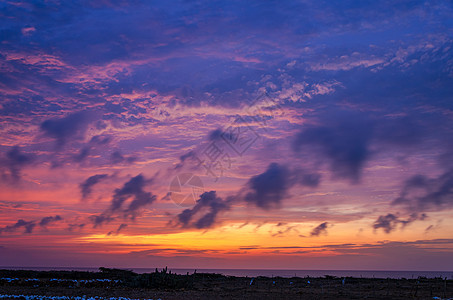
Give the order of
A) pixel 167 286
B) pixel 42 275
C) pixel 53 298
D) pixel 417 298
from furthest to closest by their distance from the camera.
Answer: pixel 42 275
pixel 167 286
pixel 417 298
pixel 53 298

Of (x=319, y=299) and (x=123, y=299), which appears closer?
(x=123, y=299)

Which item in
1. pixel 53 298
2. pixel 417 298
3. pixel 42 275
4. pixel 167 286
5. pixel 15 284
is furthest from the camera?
pixel 42 275

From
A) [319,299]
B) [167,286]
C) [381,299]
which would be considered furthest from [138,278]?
[381,299]

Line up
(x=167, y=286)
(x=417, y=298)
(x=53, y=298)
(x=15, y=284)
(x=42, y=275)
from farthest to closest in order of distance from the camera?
(x=42, y=275), (x=167, y=286), (x=15, y=284), (x=417, y=298), (x=53, y=298)

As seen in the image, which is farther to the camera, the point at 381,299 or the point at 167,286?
the point at 167,286

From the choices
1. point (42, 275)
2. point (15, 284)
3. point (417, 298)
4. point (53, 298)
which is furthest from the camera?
point (42, 275)

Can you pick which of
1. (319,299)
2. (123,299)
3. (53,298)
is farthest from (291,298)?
(53,298)

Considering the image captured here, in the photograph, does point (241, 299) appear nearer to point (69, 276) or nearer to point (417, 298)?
point (417, 298)

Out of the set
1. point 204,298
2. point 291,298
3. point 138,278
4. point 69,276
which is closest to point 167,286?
point 138,278

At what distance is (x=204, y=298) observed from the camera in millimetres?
44625

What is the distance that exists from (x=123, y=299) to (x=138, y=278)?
22.3 meters

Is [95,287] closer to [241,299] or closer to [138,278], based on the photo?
[138,278]

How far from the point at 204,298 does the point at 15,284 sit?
25798mm

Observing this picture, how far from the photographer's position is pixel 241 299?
4434 centimetres
